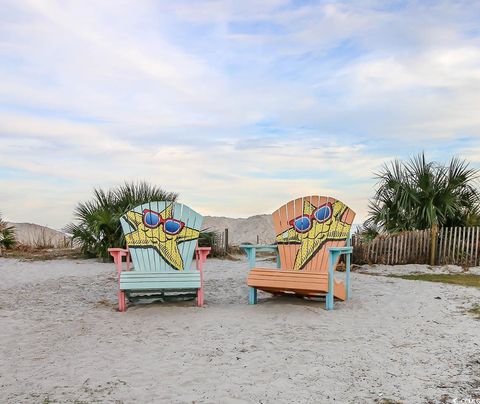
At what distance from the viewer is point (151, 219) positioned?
6.38m

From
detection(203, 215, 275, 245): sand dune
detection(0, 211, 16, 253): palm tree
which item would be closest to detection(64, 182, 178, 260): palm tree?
detection(0, 211, 16, 253): palm tree

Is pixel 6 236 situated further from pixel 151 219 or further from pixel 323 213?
pixel 323 213

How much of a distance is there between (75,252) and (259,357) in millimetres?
9990

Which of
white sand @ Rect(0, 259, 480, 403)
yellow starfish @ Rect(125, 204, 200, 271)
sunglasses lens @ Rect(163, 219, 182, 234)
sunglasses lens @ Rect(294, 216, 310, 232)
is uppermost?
sunglasses lens @ Rect(294, 216, 310, 232)

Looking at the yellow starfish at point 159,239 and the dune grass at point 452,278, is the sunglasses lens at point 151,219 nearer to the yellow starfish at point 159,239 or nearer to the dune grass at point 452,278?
the yellow starfish at point 159,239

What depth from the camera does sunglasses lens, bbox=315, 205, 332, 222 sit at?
21.3 feet

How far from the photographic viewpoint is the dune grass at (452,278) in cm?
800

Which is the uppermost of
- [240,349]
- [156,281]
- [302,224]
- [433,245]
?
[302,224]

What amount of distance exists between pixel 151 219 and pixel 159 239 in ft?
0.91

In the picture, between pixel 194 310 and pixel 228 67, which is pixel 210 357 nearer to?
pixel 194 310

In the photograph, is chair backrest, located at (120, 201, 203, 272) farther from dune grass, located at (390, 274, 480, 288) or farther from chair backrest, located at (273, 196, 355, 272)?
dune grass, located at (390, 274, 480, 288)

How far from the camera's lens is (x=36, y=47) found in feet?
28.4

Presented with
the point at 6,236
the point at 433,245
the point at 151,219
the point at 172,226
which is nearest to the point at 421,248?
the point at 433,245

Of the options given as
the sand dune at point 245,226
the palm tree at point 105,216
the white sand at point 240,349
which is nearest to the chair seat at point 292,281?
the white sand at point 240,349
